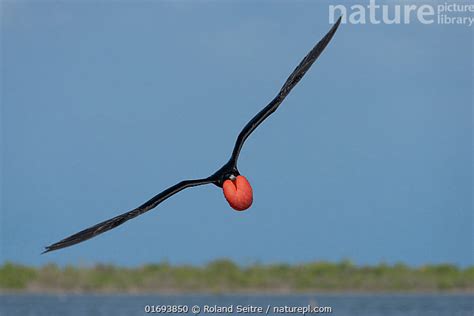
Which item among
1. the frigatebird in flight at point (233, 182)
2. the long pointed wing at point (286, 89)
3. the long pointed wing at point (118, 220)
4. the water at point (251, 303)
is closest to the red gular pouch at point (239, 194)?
the frigatebird in flight at point (233, 182)

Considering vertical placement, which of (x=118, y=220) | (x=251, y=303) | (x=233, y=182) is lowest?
(x=251, y=303)

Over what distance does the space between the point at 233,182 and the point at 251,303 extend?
3688 cm

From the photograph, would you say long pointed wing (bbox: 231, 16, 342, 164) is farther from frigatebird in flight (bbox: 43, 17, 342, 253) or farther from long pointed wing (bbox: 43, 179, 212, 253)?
long pointed wing (bbox: 43, 179, 212, 253)

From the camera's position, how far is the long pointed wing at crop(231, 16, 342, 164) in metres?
15.2

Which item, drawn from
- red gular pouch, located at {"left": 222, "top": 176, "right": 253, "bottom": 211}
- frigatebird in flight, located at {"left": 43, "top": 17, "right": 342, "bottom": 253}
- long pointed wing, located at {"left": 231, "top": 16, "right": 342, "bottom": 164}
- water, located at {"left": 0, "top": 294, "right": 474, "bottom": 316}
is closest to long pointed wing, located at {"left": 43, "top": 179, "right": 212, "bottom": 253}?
frigatebird in flight, located at {"left": 43, "top": 17, "right": 342, "bottom": 253}

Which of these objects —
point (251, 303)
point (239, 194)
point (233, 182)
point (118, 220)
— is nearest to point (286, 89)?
point (233, 182)

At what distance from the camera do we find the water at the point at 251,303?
155ft

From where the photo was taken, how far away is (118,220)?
13.7 m

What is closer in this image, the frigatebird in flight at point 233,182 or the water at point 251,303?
the frigatebird in flight at point 233,182

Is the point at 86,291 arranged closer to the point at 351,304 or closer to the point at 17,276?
the point at 17,276

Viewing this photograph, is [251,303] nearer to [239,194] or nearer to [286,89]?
[286,89]

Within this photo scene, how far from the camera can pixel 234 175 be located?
14.7 metres

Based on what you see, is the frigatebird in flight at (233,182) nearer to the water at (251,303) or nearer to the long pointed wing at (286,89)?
the long pointed wing at (286,89)

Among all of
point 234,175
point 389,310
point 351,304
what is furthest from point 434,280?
point 234,175
